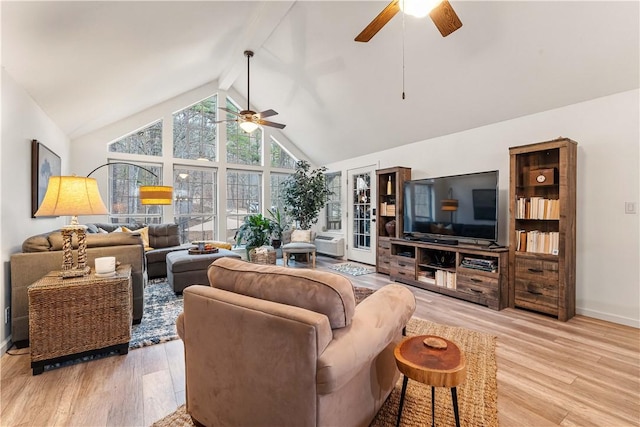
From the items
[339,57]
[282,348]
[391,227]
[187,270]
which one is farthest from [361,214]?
[282,348]

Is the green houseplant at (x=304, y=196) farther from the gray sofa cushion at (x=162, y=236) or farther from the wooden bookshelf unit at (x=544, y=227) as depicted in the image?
the wooden bookshelf unit at (x=544, y=227)

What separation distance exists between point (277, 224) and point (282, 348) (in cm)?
535

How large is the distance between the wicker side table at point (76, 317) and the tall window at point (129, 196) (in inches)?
140

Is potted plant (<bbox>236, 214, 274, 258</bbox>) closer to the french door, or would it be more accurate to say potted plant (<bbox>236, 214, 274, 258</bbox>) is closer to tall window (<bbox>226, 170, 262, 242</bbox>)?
tall window (<bbox>226, 170, 262, 242</bbox>)

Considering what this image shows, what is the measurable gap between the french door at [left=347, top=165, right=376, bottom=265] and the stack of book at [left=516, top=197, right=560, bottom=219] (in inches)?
103

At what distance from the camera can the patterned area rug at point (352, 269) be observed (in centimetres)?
514

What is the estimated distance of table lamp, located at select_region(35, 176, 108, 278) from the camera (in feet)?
6.75

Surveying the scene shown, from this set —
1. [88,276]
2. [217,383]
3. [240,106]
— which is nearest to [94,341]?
[88,276]

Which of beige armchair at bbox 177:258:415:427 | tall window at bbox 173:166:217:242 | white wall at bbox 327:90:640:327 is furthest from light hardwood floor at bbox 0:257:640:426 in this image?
tall window at bbox 173:166:217:242

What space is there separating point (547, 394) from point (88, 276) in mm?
3300

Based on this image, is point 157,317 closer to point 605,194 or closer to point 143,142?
point 143,142

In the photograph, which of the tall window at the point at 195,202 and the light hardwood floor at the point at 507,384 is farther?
the tall window at the point at 195,202

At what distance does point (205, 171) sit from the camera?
20.5 feet

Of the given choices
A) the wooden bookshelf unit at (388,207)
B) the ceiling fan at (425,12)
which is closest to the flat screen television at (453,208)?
the wooden bookshelf unit at (388,207)
